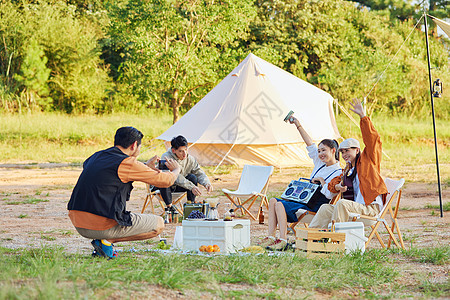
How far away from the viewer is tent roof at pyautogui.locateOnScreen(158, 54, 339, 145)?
12.2m

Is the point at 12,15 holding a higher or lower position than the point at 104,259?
higher

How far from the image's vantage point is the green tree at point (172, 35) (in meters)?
14.1

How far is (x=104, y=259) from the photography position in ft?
12.6

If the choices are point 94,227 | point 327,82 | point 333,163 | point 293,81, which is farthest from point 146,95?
point 94,227

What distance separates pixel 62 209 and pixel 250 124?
18.8ft

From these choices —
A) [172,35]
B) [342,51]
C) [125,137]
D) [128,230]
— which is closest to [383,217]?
[128,230]

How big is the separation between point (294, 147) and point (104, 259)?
9272mm

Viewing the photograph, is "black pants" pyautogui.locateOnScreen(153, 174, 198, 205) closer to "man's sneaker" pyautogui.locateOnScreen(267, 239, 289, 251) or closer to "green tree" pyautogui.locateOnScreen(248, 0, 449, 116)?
"man's sneaker" pyautogui.locateOnScreen(267, 239, 289, 251)

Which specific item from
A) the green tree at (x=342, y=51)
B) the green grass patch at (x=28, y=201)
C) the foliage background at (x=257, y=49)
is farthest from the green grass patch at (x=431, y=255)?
the green tree at (x=342, y=51)

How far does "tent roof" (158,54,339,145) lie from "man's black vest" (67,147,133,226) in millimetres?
8134

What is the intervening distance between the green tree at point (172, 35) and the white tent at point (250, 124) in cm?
210

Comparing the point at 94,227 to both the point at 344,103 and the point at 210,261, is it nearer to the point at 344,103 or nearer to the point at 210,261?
the point at 210,261

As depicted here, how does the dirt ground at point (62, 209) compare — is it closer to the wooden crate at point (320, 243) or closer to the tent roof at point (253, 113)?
the tent roof at point (253, 113)

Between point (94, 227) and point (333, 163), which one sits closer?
point (94, 227)
